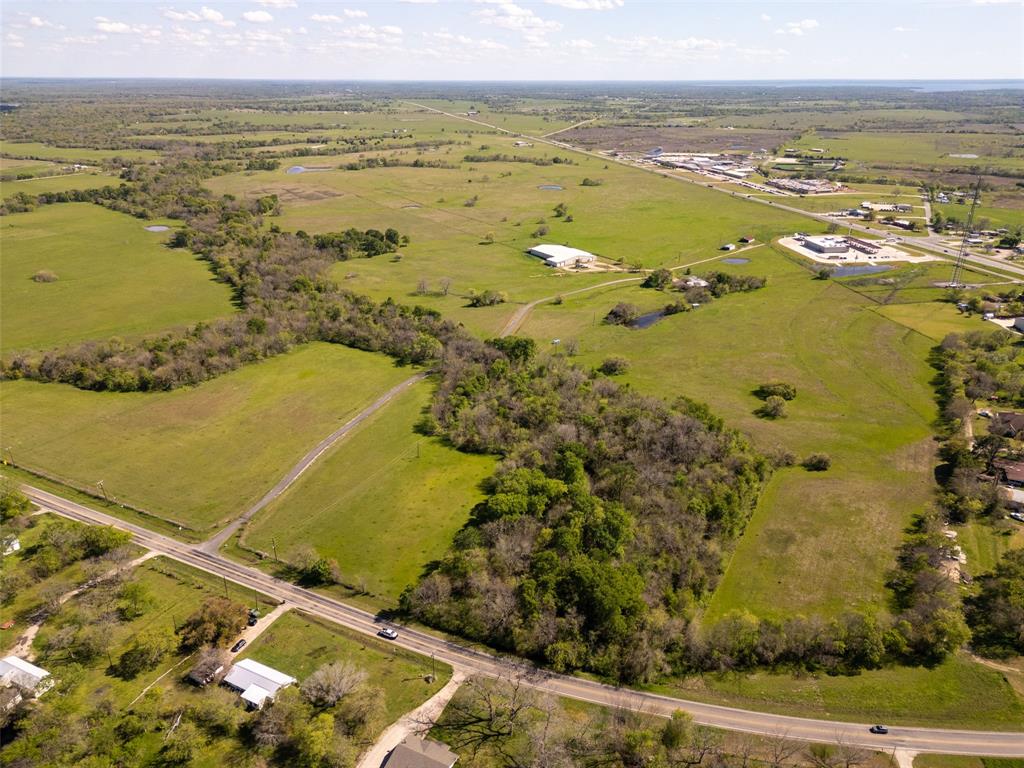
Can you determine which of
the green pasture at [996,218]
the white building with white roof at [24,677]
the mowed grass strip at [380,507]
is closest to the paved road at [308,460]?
the mowed grass strip at [380,507]

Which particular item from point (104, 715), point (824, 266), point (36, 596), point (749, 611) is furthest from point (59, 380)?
point (824, 266)

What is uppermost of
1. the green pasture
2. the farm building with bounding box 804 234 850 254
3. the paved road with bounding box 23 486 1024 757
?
the green pasture

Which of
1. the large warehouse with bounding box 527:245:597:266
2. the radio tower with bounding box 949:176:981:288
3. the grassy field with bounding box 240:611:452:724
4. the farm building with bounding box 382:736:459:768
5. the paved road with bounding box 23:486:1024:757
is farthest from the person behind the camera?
the large warehouse with bounding box 527:245:597:266

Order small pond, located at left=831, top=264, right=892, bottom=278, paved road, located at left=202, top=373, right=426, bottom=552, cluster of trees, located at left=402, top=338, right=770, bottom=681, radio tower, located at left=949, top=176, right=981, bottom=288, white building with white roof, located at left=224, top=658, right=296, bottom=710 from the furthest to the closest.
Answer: small pond, located at left=831, top=264, right=892, bottom=278, radio tower, located at left=949, top=176, right=981, bottom=288, paved road, located at left=202, top=373, right=426, bottom=552, cluster of trees, located at left=402, top=338, right=770, bottom=681, white building with white roof, located at left=224, top=658, right=296, bottom=710

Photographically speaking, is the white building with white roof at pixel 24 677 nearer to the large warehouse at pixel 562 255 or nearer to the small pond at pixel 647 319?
the small pond at pixel 647 319

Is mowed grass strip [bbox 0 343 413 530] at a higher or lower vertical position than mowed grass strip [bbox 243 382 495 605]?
higher

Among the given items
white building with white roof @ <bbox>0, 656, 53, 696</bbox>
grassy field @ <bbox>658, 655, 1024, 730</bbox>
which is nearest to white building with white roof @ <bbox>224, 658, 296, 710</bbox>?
white building with white roof @ <bbox>0, 656, 53, 696</bbox>

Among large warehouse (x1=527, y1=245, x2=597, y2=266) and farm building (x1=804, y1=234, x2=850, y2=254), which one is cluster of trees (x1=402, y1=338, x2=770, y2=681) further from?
farm building (x1=804, y1=234, x2=850, y2=254)
